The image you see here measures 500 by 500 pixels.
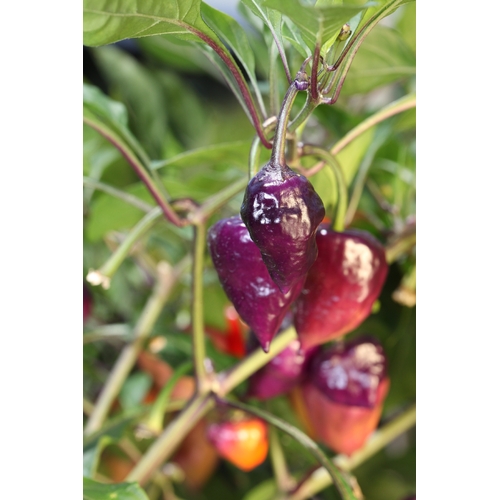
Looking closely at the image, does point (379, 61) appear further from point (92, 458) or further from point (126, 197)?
point (92, 458)

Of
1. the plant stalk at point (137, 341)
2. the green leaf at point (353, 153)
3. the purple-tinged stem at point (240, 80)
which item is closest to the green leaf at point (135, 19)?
the purple-tinged stem at point (240, 80)

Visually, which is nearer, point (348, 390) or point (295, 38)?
point (295, 38)

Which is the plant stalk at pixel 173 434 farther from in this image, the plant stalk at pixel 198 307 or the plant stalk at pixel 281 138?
the plant stalk at pixel 281 138

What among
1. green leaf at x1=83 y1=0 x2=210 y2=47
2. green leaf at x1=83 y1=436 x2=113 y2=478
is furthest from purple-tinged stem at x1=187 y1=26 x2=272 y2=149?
green leaf at x1=83 y1=436 x2=113 y2=478

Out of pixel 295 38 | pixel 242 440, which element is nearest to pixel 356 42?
pixel 295 38

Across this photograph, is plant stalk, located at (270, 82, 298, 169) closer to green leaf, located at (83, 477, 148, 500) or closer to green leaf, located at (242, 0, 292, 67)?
green leaf, located at (242, 0, 292, 67)

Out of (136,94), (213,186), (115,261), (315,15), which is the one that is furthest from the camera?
(136,94)
